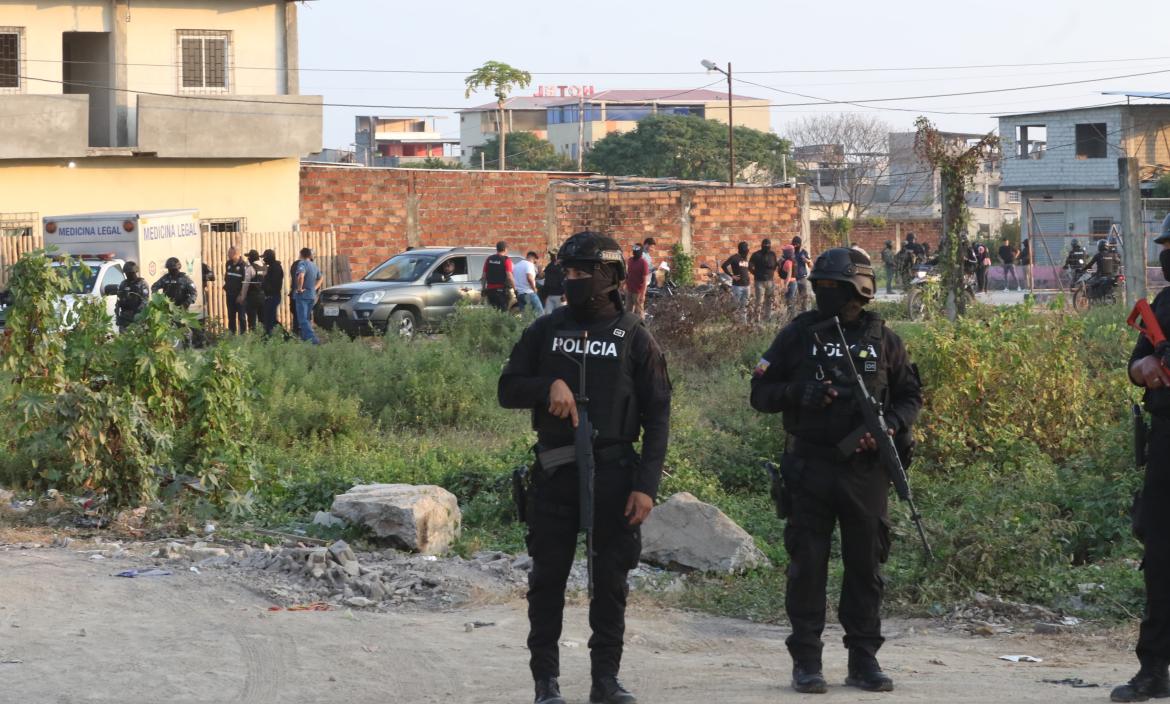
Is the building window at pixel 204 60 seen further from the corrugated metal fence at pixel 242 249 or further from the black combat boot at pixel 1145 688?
the black combat boot at pixel 1145 688

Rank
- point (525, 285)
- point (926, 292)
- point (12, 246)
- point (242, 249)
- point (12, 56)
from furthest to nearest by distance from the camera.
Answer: point (12, 56)
point (242, 249)
point (12, 246)
point (525, 285)
point (926, 292)

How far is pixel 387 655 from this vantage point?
6.07 meters

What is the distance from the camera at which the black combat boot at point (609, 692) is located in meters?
5.09

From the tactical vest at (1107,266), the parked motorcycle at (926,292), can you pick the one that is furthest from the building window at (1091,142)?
the parked motorcycle at (926,292)

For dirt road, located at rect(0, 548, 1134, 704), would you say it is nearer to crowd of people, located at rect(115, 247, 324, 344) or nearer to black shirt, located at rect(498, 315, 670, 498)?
black shirt, located at rect(498, 315, 670, 498)

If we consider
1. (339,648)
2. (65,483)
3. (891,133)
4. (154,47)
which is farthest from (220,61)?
(891,133)

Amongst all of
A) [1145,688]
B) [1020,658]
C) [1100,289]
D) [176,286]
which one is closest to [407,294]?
[176,286]

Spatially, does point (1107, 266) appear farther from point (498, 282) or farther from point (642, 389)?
point (642, 389)

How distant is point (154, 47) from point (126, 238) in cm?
802

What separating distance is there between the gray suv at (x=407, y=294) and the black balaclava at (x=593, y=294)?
16528mm

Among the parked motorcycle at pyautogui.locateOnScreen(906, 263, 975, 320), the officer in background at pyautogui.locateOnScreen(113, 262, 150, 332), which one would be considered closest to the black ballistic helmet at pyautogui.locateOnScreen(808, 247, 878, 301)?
the parked motorcycle at pyautogui.locateOnScreen(906, 263, 975, 320)

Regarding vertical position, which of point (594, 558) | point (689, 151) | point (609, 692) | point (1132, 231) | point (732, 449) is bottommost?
point (609, 692)

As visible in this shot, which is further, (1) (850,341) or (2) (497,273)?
(2) (497,273)

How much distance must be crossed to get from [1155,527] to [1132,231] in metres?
13.1
